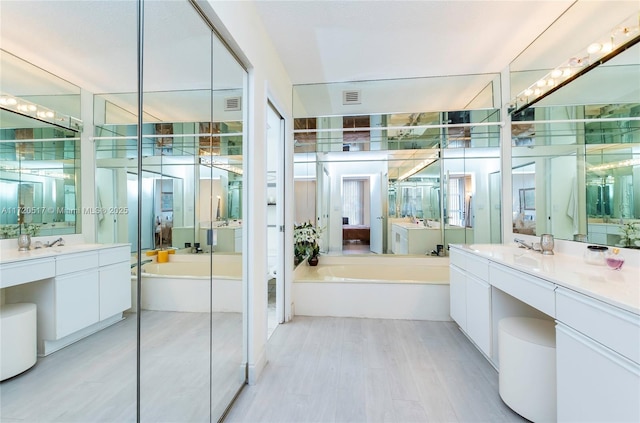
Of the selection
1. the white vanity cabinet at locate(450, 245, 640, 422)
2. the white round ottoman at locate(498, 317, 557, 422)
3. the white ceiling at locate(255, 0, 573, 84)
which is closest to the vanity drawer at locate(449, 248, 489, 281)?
the white vanity cabinet at locate(450, 245, 640, 422)

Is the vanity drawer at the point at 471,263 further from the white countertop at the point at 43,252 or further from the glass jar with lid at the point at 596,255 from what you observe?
the white countertop at the point at 43,252

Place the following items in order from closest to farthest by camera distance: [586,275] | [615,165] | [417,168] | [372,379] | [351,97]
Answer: [586,275], [615,165], [372,379], [351,97], [417,168]

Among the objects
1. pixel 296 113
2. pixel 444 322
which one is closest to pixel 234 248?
pixel 296 113

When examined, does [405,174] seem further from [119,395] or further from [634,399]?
[119,395]

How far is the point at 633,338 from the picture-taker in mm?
996

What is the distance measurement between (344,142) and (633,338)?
3.45m

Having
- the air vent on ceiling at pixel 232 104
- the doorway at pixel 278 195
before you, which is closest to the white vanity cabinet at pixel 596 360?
the air vent on ceiling at pixel 232 104

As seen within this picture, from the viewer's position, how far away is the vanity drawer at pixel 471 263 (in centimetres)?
221

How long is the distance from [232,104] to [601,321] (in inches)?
83.7

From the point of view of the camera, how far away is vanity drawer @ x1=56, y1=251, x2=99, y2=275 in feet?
2.54

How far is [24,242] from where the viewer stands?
664 millimetres

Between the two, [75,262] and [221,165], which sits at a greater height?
[221,165]

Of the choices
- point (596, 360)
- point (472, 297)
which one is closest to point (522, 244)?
point (472, 297)

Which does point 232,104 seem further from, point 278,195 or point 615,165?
point 615,165
